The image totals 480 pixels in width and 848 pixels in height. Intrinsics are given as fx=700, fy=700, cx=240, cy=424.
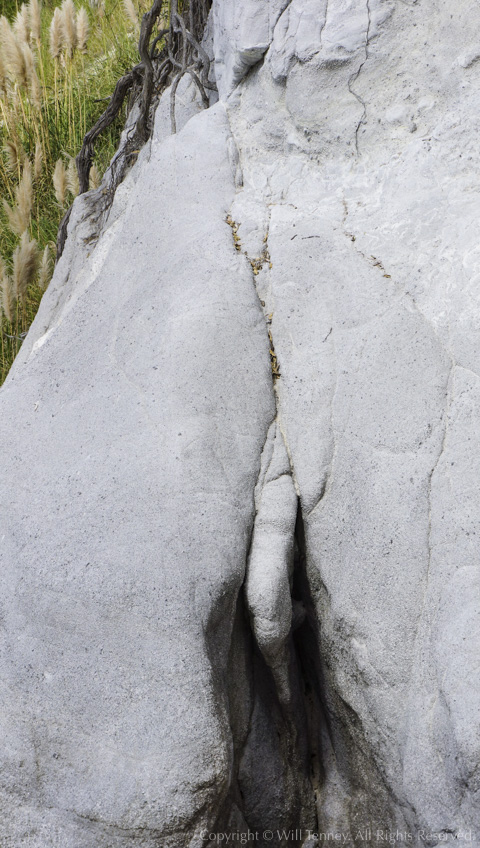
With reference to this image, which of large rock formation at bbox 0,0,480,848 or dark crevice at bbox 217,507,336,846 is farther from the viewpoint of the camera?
dark crevice at bbox 217,507,336,846

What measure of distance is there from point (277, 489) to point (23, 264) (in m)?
2.25

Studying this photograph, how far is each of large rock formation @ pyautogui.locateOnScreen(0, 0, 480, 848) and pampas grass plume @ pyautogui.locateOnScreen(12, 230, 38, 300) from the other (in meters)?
1.35

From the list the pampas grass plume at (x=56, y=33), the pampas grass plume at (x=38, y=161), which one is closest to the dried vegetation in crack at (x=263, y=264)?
the pampas grass plume at (x=38, y=161)

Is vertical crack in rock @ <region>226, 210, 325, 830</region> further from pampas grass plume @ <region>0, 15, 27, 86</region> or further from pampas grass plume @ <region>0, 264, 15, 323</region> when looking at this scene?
pampas grass plume @ <region>0, 15, 27, 86</region>

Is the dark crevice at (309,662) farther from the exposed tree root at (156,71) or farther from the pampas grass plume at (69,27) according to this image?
the pampas grass plume at (69,27)

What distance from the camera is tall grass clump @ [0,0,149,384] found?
3732 mm

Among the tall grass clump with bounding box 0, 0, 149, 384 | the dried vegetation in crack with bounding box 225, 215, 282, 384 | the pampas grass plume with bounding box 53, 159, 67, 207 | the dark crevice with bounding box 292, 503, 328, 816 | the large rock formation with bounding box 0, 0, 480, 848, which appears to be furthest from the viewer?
the pampas grass plume with bounding box 53, 159, 67, 207

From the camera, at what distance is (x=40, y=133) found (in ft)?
14.3

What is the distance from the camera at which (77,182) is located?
3.92 metres

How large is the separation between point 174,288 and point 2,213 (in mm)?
2715

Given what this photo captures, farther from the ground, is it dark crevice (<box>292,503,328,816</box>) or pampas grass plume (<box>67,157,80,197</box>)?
pampas grass plume (<box>67,157,80,197</box>)

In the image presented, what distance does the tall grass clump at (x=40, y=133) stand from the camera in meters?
3.73

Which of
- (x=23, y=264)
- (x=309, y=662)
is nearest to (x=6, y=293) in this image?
(x=23, y=264)

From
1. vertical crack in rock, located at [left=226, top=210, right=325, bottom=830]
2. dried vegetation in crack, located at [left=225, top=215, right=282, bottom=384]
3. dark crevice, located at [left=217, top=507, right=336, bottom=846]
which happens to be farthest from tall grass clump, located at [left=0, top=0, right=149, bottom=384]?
dark crevice, located at [left=217, top=507, right=336, bottom=846]
